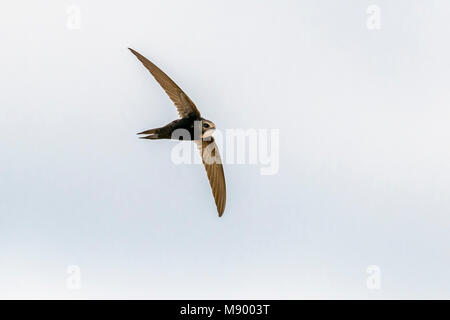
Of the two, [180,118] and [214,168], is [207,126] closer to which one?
[180,118]

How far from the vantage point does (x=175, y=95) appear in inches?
258

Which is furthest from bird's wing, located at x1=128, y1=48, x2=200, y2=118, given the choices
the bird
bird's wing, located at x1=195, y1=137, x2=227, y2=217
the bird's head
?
bird's wing, located at x1=195, y1=137, x2=227, y2=217

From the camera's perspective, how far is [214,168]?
713cm

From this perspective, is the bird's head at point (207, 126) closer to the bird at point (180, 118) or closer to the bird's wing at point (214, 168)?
the bird at point (180, 118)

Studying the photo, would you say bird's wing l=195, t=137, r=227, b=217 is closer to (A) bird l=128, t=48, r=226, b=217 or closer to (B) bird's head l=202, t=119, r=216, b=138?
(A) bird l=128, t=48, r=226, b=217

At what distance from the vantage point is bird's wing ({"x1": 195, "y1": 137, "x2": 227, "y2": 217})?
700 centimetres

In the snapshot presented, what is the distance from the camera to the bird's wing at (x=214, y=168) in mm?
6996

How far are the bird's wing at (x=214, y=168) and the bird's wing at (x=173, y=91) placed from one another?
568mm

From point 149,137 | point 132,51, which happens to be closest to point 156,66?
point 132,51

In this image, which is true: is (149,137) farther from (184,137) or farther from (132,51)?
(132,51)

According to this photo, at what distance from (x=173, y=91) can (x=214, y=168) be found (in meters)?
1.09

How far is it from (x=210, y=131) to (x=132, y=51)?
3.86 feet

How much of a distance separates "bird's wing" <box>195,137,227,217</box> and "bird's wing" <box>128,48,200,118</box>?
1.86 ft

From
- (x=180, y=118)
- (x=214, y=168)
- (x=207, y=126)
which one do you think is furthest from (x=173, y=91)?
(x=214, y=168)
